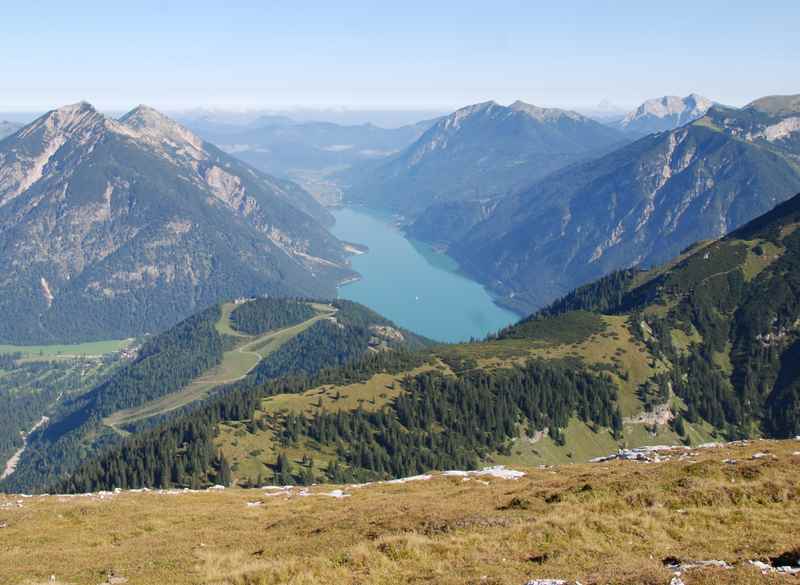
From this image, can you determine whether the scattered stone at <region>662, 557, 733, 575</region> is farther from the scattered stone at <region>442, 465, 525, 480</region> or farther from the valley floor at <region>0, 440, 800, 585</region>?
the scattered stone at <region>442, 465, 525, 480</region>

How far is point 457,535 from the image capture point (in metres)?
39.7

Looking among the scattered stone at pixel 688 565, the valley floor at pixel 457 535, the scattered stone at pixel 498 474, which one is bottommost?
the scattered stone at pixel 498 474

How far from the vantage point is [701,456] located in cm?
6850

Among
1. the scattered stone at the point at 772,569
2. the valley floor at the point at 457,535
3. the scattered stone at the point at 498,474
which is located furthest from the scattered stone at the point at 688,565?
the scattered stone at the point at 498,474

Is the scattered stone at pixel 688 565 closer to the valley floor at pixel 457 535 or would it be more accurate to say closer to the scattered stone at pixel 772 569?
the valley floor at pixel 457 535

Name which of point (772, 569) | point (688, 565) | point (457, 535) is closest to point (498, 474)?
point (457, 535)

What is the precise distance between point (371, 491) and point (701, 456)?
33241 mm

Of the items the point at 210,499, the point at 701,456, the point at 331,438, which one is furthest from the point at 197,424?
the point at 701,456

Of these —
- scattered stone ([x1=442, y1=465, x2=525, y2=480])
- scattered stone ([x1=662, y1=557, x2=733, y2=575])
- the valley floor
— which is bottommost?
scattered stone ([x1=442, y1=465, x2=525, y2=480])

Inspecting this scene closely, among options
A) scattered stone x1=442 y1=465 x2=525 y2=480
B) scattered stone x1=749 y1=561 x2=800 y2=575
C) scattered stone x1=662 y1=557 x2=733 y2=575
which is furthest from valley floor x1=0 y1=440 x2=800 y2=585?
scattered stone x1=442 y1=465 x2=525 y2=480

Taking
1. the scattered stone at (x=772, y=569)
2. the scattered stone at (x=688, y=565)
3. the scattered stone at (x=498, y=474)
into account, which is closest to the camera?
the scattered stone at (x=772, y=569)

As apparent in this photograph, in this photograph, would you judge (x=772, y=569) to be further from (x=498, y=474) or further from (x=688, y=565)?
(x=498, y=474)

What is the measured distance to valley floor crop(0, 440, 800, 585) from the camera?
3388 cm

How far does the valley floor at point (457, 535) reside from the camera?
33.9 metres
